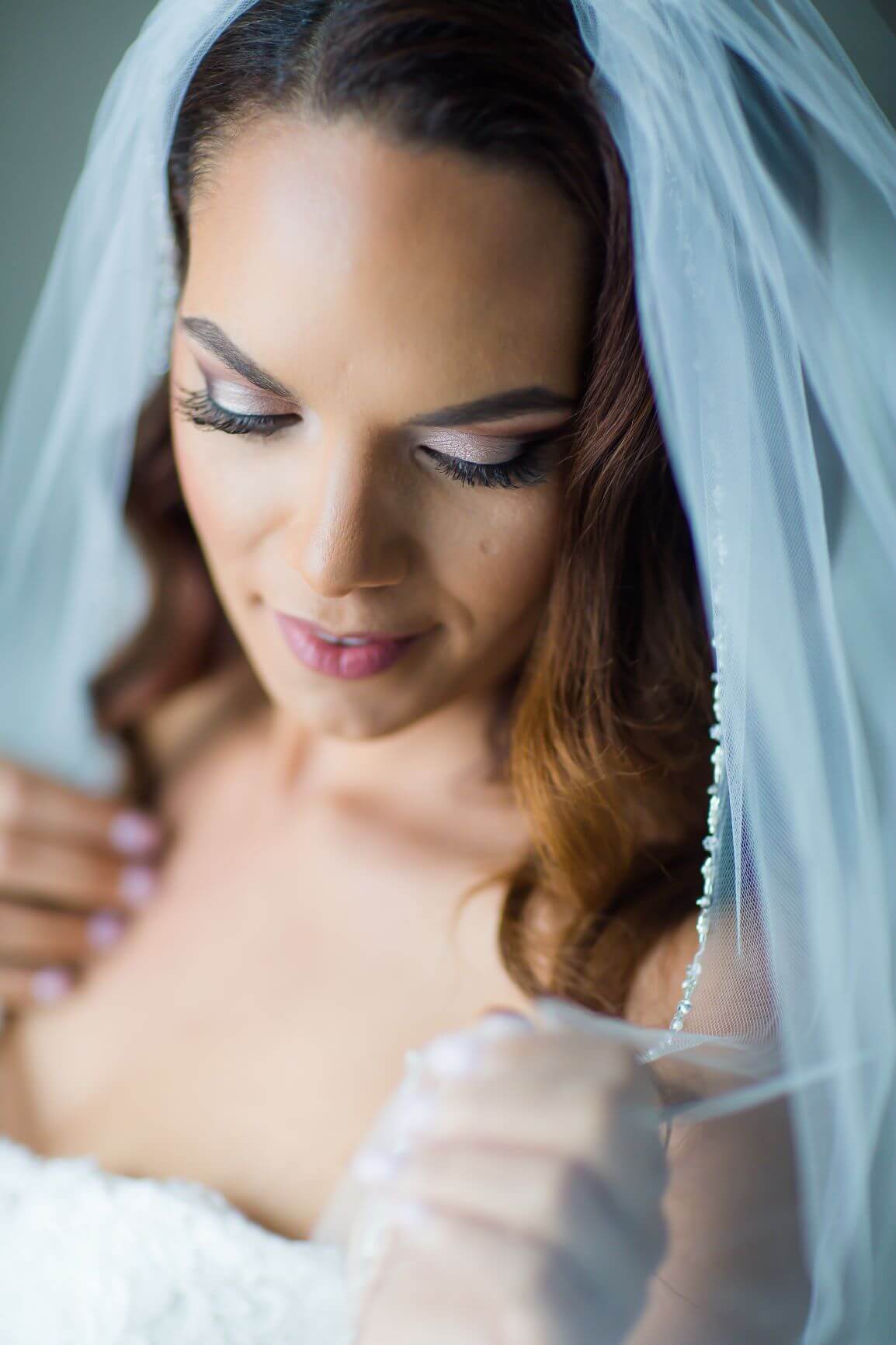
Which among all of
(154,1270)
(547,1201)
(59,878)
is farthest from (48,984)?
(547,1201)

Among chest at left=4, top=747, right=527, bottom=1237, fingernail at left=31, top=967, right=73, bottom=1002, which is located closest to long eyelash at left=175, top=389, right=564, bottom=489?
chest at left=4, top=747, right=527, bottom=1237

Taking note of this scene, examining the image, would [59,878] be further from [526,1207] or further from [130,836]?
[526,1207]

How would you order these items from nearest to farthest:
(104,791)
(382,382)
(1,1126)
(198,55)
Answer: (382,382), (198,55), (1,1126), (104,791)

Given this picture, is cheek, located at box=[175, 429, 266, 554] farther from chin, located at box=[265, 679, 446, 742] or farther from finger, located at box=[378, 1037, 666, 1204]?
finger, located at box=[378, 1037, 666, 1204]

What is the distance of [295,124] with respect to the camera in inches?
35.5

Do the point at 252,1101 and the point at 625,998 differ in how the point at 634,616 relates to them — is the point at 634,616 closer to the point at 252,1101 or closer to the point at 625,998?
the point at 625,998

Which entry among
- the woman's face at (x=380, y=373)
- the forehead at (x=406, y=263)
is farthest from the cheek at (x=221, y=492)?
the forehead at (x=406, y=263)

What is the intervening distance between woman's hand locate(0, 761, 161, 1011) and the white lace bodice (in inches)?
9.9

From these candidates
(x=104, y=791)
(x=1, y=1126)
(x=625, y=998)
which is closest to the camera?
(x=625, y=998)

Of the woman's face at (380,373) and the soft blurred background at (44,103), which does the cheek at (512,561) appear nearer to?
the woman's face at (380,373)

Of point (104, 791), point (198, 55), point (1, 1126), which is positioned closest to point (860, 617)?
point (198, 55)

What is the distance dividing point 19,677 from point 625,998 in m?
0.86

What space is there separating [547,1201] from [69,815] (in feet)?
2.74

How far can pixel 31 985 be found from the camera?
1351 mm
